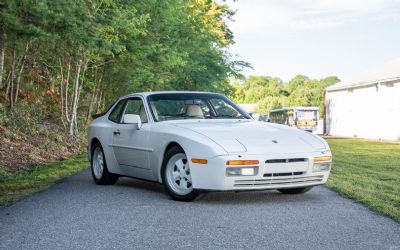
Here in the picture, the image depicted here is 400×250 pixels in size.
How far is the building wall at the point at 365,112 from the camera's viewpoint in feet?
147

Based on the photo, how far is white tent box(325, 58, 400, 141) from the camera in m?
44.9

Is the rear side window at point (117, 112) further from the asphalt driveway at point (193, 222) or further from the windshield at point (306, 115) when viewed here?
the windshield at point (306, 115)

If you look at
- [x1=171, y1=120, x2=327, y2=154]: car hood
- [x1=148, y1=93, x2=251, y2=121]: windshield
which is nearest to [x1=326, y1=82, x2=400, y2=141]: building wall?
[x1=148, y1=93, x2=251, y2=121]: windshield

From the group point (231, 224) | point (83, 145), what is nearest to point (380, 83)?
point (83, 145)

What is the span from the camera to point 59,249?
5664mm

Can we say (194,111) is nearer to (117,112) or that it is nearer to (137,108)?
(137,108)

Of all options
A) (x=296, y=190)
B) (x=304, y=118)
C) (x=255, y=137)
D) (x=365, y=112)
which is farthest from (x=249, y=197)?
(x=304, y=118)

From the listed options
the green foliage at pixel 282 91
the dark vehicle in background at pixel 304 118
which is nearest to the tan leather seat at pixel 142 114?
the dark vehicle in background at pixel 304 118

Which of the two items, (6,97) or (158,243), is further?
(6,97)

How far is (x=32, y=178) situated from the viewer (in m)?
12.8

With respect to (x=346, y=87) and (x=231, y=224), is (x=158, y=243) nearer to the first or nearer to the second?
(x=231, y=224)

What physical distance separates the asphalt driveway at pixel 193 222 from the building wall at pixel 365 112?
37.0m

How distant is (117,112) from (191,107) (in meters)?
1.84

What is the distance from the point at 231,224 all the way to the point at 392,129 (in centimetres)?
3969
